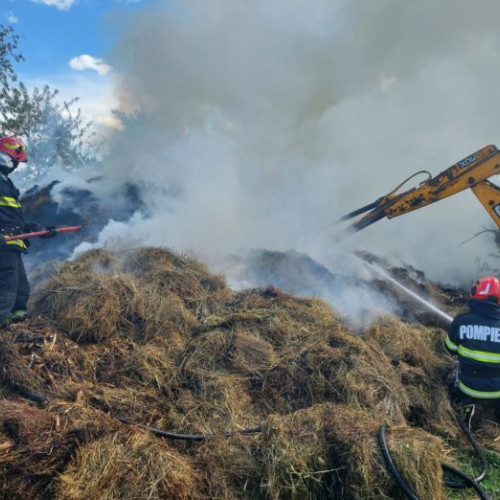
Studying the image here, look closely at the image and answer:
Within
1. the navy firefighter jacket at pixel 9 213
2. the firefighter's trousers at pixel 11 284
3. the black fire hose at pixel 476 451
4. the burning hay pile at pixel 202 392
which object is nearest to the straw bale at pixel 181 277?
the burning hay pile at pixel 202 392

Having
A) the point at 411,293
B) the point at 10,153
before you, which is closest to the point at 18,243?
the point at 10,153

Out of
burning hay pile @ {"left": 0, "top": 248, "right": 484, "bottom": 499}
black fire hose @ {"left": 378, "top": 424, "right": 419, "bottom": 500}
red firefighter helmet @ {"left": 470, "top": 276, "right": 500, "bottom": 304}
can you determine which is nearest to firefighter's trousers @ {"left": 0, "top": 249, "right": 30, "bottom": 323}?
burning hay pile @ {"left": 0, "top": 248, "right": 484, "bottom": 499}

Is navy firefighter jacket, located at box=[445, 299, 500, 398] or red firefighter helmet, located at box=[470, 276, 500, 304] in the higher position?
red firefighter helmet, located at box=[470, 276, 500, 304]

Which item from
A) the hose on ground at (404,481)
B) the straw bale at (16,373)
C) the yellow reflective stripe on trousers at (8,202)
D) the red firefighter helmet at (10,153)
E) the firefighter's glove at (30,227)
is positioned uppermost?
the red firefighter helmet at (10,153)

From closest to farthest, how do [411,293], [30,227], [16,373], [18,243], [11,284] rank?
[16,373], [11,284], [18,243], [30,227], [411,293]

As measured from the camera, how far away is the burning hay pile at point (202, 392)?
2973 millimetres

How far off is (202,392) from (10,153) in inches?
167

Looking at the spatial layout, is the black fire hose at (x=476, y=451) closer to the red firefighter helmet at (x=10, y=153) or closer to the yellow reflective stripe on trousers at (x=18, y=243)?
the yellow reflective stripe on trousers at (x=18, y=243)

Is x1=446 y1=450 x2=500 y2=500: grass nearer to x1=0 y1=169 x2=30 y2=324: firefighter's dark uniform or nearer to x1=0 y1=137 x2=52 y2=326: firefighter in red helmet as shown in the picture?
x1=0 y1=137 x2=52 y2=326: firefighter in red helmet

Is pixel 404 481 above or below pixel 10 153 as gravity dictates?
below

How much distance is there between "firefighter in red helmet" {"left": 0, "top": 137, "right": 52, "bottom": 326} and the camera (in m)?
5.50

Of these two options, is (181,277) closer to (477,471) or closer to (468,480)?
(477,471)

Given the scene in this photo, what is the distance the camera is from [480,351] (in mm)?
4645

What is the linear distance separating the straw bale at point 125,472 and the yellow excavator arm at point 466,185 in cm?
577
